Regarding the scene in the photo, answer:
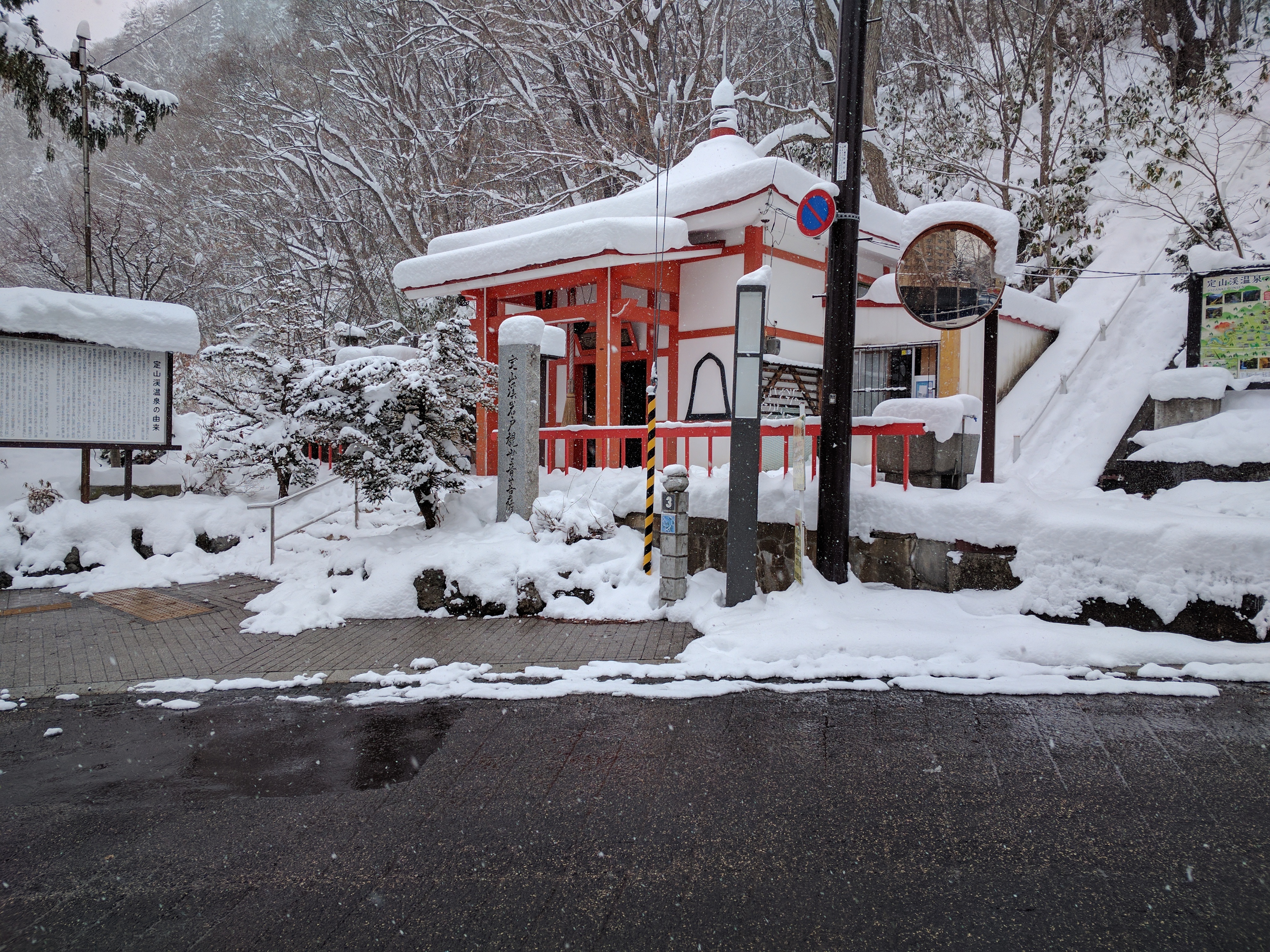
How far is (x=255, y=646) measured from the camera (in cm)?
648

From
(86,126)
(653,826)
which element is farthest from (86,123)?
(653,826)

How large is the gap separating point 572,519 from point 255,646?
336cm

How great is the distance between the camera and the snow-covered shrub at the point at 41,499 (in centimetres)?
977

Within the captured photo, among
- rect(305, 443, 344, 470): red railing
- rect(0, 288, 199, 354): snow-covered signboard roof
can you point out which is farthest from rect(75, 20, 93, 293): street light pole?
rect(305, 443, 344, 470): red railing

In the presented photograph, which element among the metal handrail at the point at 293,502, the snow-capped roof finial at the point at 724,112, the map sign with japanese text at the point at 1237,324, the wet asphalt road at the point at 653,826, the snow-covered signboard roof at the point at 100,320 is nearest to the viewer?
the wet asphalt road at the point at 653,826

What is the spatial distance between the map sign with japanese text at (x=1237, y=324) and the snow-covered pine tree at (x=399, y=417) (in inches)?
404

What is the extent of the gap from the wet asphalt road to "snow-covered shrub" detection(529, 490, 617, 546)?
3288 millimetres

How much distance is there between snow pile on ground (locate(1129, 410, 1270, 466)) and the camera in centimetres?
801

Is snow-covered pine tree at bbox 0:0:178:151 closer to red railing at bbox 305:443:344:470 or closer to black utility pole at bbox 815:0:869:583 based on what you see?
red railing at bbox 305:443:344:470

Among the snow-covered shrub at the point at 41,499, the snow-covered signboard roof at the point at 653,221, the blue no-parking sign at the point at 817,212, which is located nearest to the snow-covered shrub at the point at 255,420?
the snow-covered shrub at the point at 41,499

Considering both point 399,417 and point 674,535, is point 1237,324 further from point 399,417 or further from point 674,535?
point 399,417

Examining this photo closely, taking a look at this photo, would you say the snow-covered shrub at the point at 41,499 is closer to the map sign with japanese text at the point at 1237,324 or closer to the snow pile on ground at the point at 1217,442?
the snow pile on ground at the point at 1217,442

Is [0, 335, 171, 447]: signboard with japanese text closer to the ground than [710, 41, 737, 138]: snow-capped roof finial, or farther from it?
closer to the ground

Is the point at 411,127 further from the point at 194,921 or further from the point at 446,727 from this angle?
the point at 194,921
